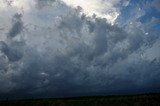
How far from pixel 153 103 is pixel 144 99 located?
→ 9468 millimetres

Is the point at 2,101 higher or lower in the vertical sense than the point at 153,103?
higher

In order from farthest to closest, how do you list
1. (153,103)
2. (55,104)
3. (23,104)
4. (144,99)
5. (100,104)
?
1. (23,104)
2. (55,104)
3. (100,104)
4. (144,99)
5. (153,103)

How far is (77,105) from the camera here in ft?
456

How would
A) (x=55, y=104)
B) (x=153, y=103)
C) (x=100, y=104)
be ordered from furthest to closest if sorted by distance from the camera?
1. (x=55, y=104)
2. (x=100, y=104)
3. (x=153, y=103)

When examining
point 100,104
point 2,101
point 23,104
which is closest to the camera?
point 100,104

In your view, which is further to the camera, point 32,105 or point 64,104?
point 32,105

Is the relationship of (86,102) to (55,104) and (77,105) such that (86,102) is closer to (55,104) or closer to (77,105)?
(77,105)

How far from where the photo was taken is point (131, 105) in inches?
4562

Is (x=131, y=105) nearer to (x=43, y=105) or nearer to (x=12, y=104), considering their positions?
(x=43, y=105)

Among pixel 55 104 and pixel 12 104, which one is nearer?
pixel 55 104

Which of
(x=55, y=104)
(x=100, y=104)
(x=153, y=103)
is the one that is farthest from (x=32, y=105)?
(x=153, y=103)

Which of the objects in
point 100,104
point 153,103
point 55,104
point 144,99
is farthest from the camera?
point 55,104

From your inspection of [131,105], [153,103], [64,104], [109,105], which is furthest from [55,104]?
[153,103]

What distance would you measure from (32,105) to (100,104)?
118 feet
